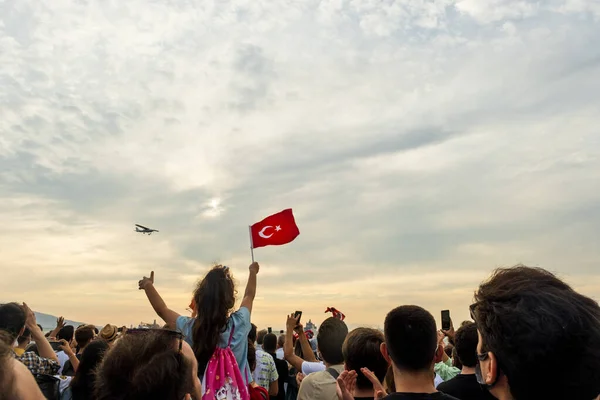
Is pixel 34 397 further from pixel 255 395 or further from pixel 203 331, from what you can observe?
pixel 255 395

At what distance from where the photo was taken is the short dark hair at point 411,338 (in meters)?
3.42

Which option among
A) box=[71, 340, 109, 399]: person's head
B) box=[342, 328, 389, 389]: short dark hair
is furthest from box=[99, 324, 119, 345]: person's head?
box=[342, 328, 389, 389]: short dark hair

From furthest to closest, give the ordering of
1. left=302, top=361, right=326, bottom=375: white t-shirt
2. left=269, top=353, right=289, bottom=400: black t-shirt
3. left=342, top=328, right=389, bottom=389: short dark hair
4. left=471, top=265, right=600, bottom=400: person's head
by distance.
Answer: left=269, top=353, right=289, bottom=400: black t-shirt < left=302, top=361, right=326, bottom=375: white t-shirt < left=342, top=328, right=389, bottom=389: short dark hair < left=471, top=265, right=600, bottom=400: person's head

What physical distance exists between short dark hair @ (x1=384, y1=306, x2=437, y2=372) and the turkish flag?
4.26 meters

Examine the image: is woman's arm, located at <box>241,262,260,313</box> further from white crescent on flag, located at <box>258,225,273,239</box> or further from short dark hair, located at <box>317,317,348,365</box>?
white crescent on flag, located at <box>258,225,273,239</box>

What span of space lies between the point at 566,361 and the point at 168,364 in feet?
5.86

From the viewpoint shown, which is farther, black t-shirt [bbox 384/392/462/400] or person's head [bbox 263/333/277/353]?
person's head [bbox 263/333/277/353]

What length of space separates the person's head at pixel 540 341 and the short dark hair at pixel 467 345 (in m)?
2.71

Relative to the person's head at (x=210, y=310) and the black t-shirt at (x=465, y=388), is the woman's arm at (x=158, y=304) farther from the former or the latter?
the black t-shirt at (x=465, y=388)

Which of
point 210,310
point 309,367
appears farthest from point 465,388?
point 210,310

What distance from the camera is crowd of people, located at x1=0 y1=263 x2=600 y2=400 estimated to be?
193cm

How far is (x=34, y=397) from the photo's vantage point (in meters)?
3.00

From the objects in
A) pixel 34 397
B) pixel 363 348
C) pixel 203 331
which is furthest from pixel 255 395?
pixel 34 397

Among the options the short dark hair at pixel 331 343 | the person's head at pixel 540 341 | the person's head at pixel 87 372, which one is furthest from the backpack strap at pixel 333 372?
the person's head at pixel 540 341
